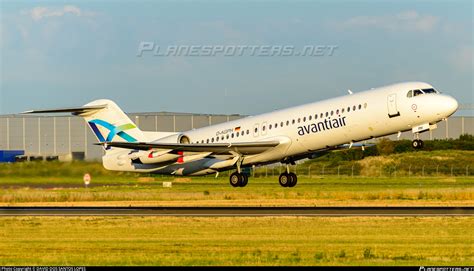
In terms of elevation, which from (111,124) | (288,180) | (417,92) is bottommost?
(288,180)

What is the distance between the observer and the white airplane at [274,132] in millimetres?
43562

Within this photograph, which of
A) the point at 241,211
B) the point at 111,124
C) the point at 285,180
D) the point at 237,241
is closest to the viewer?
the point at 237,241

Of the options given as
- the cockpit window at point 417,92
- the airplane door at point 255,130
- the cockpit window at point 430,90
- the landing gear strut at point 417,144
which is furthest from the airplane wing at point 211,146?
the cockpit window at point 430,90

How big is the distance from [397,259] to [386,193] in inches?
1040

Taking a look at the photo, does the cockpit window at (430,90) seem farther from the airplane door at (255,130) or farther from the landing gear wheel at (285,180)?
the landing gear wheel at (285,180)

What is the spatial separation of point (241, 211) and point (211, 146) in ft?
36.8

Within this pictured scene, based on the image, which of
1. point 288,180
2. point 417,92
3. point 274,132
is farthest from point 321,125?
point 288,180

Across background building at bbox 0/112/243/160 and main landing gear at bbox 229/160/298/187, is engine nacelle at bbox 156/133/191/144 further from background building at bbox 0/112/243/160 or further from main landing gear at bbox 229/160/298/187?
background building at bbox 0/112/243/160

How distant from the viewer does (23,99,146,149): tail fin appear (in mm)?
54719

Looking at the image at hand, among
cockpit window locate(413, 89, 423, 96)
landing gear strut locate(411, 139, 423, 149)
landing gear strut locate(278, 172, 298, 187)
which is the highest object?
cockpit window locate(413, 89, 423, 96)

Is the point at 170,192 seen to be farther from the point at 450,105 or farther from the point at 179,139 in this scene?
the point at 450,105

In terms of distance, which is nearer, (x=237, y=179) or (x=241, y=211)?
(x=241, y=211)

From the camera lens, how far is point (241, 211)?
38562 millimetres

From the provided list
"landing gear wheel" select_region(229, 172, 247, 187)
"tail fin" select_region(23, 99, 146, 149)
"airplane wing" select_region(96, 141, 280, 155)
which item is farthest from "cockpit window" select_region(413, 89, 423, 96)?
"tail fin" select_region(23, 99, 146, 149)
